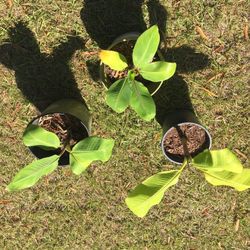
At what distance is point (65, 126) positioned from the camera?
284 centimetres

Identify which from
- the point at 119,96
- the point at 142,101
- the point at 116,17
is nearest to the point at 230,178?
the point at 142,101

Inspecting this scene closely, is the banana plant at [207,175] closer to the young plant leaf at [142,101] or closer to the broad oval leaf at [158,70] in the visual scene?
the young plant leaf at [142,101]

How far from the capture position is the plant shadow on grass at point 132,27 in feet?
9.70

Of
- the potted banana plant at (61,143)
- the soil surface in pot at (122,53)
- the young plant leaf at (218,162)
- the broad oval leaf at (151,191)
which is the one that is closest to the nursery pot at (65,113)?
the potted banana plant at (61,143)

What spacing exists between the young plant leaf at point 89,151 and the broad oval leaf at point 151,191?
281 mm

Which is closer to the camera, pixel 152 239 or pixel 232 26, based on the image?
pixel 232 26

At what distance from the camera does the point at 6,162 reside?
3.17 metres

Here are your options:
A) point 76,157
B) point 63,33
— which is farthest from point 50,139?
point 63,33

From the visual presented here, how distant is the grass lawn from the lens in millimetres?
2980

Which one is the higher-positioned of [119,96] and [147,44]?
[147,44]

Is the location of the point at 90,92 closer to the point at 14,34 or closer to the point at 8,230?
the point at 14,34

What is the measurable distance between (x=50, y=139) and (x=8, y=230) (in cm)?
109

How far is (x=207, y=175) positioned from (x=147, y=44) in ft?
2.70

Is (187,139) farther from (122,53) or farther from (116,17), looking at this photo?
(116,17)
